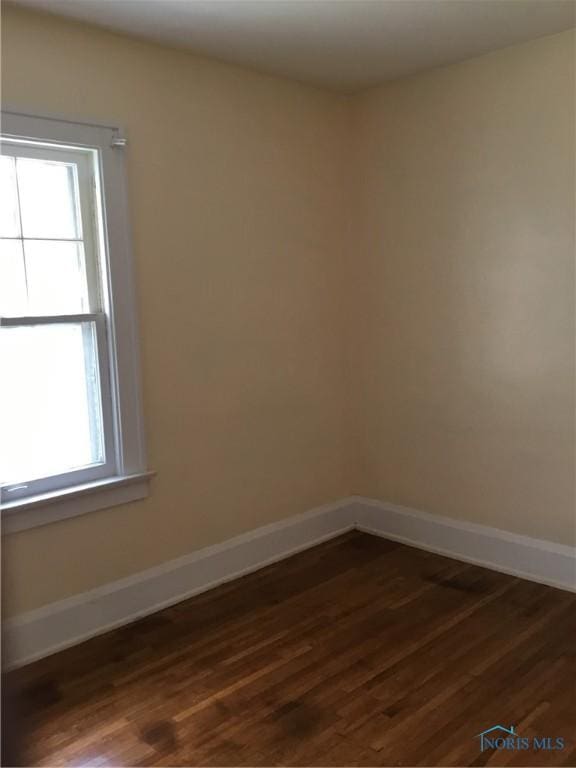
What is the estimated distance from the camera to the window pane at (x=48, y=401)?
111 inches

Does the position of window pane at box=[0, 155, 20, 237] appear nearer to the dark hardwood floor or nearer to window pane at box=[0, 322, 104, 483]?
window pane at box=[0, 322, 104, 483]

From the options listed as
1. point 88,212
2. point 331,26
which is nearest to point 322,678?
point 88,212

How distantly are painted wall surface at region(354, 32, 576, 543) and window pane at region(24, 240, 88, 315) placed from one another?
1708 mm

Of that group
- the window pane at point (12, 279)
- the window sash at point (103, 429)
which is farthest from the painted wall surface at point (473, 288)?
the window pane at point (12, 279)

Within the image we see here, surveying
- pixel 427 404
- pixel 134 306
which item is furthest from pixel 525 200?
pixel 134 306

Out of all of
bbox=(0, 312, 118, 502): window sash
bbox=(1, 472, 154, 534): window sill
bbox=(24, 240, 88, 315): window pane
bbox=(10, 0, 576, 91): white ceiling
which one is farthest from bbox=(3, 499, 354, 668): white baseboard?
bbox=(10, 0, 576, 91): white ceiling

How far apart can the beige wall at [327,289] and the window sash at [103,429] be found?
17 centimetres

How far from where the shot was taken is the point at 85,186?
297 cm

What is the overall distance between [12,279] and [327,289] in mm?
1813

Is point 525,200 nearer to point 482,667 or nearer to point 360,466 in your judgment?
point 360,466

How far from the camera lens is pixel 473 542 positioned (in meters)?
3.70

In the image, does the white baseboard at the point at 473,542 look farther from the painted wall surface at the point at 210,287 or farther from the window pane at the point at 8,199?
the window pane at the point at 8,199

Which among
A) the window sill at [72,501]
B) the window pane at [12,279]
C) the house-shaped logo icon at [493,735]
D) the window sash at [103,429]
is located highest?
the window pane at [12,279]

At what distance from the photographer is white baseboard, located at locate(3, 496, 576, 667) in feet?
9.61
